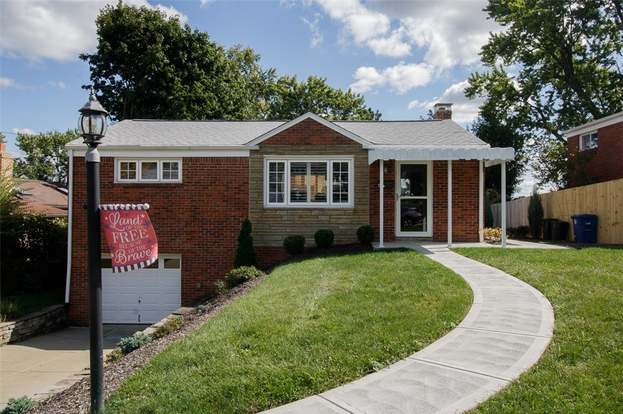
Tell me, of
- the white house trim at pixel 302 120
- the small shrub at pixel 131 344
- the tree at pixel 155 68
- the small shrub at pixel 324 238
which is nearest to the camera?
the small shrub at pixel 131 344

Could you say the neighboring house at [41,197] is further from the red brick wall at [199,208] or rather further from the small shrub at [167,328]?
the small shrub at [167,328]

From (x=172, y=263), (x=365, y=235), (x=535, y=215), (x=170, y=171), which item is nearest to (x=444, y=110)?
(x=535, y=215)

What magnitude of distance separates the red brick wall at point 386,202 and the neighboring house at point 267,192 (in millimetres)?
32

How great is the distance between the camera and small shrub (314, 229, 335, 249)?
1382 centimetres

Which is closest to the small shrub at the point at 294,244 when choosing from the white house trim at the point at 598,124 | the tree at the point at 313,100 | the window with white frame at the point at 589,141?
the white house trim at the point at 598,124

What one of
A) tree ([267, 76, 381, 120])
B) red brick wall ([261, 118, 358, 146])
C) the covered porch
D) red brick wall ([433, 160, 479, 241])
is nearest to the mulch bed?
red brick wall ([261, 118, 358, 146])

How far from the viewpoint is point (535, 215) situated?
1944 cm

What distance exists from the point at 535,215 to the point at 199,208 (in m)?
13.7

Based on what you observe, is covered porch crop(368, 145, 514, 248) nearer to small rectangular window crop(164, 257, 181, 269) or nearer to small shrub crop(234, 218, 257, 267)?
small shrub crop(234, 218, 257, 267)

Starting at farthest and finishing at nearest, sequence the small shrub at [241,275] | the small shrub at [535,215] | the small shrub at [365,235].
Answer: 1. the small shrub at [535,215]
2. the small shrub at [365,235]
3. the small shrub at [241,275]

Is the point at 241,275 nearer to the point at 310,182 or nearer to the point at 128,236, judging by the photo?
the point at 310,182

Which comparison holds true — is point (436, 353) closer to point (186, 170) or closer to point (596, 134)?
point (186, 170)

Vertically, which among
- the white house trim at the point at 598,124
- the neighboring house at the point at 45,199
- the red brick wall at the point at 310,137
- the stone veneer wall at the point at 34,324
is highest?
the white house trim at the point at 598,124

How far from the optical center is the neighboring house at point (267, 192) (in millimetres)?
14648
